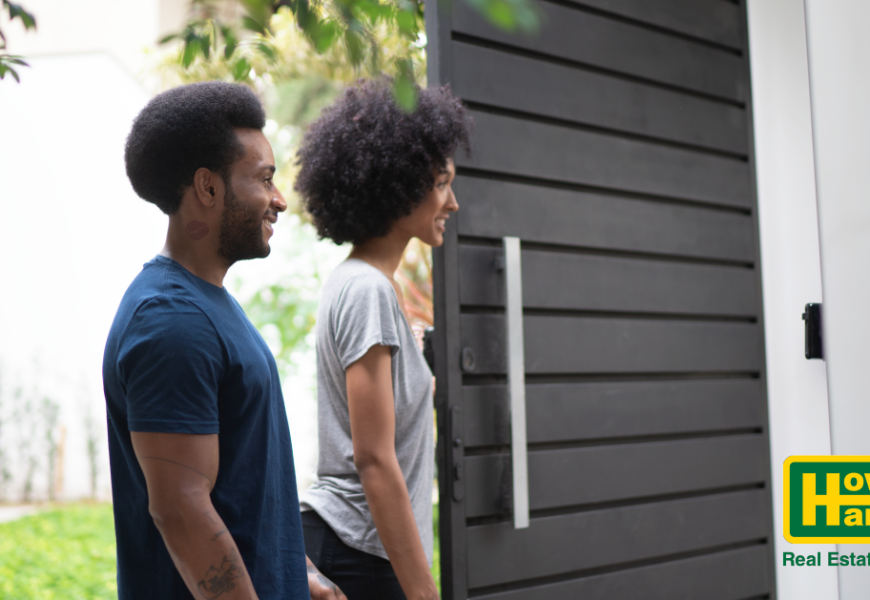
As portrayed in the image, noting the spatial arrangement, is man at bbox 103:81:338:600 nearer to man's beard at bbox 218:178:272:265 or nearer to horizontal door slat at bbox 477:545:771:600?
man's beard at bbox 218:178:272:265

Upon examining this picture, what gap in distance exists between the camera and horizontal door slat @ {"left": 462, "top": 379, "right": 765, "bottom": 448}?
188 centimetres

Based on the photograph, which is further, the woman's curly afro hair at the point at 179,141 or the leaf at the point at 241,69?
the leaf at the point at 241,69

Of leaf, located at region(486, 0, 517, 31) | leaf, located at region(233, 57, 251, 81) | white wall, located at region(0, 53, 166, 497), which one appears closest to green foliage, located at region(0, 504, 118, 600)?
white wall, located at region(0, 53, 166, 497)

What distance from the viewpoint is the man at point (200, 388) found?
1009mm

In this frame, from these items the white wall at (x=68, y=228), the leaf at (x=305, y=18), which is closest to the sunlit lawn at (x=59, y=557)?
the white wall at (x=68, y=228)

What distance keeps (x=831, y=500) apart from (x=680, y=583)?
1.88 feet

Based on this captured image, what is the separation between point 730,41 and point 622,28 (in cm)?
55

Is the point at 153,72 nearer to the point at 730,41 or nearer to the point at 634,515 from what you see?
the point at 730,41

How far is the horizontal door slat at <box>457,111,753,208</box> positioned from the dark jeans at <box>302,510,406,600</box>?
0.98m

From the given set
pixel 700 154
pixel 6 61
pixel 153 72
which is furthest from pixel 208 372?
pixel 153 72

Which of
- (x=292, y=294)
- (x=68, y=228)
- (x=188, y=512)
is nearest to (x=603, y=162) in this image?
(x=188, y=512)

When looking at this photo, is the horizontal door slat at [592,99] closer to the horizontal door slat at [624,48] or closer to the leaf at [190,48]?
the horizontal door slat at [624,48]

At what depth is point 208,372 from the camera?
1.05 m

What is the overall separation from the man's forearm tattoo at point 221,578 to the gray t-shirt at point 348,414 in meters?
0.50
